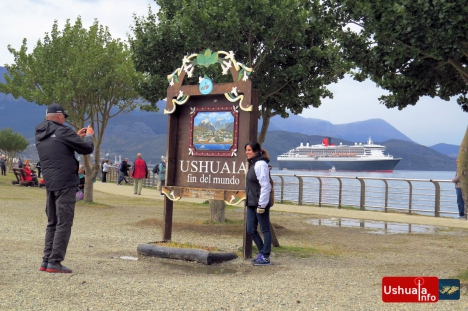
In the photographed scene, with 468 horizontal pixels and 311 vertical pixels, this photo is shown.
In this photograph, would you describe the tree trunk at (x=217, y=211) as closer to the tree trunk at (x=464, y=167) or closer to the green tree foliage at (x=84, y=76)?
the green tree foliage at (x=84, y=76)

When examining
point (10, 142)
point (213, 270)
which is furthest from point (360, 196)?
point (10, 142)

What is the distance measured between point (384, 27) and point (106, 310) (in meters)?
5.43

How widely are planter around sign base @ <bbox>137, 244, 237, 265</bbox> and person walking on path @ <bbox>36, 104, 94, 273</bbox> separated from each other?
1863 millimetres

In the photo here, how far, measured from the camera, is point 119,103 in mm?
19484

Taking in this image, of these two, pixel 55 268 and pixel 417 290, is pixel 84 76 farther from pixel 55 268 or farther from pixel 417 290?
pixel 417 290

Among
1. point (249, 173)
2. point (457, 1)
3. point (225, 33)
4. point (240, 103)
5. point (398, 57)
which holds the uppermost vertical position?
point (225, 33)

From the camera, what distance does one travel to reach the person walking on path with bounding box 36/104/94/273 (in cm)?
673

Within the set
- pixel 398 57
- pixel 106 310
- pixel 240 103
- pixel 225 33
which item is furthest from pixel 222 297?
pixel 225 33

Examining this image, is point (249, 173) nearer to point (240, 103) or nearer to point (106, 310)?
point (240, 103)

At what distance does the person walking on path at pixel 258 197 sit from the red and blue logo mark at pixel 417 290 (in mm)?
2270

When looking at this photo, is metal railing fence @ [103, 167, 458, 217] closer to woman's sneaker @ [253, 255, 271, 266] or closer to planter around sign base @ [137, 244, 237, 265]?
planter around sign base @ [137, 244, 237, 265]

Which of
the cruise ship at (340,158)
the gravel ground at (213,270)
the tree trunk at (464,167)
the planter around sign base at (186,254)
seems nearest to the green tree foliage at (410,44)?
the tree trunk at (464,167)

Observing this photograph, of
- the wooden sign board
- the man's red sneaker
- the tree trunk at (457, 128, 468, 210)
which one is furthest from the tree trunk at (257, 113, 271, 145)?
the man's red sneaker

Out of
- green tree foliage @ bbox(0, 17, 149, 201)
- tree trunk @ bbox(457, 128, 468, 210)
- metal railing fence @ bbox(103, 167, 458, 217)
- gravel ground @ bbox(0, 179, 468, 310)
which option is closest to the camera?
gravel ground @ bbox(0, 179, 468, 310)
